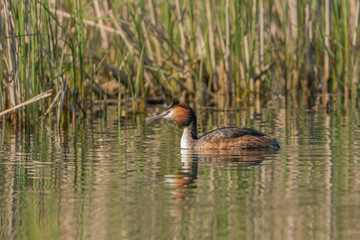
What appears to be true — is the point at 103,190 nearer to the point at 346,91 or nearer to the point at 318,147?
the point at 318,147

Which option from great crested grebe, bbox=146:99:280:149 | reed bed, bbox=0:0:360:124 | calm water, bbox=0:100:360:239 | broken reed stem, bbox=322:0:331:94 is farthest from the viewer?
broken reed stem, bbox=322:0:331:94

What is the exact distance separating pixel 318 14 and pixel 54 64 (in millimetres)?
6462

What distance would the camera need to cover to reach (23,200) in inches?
255

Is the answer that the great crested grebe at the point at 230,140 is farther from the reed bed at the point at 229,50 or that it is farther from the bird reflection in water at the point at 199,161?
the reed bed at the point at 229,50

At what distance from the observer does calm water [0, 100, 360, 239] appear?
538 centimetres

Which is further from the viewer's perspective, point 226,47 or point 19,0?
point 226,47

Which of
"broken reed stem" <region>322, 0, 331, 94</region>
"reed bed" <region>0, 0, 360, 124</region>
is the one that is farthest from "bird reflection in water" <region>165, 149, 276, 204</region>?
"broken reed stem" <region>322, 0, 331, 94</region>

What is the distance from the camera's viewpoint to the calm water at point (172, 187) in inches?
212

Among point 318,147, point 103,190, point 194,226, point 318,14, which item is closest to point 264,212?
point 194,226

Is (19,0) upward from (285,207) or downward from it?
upward

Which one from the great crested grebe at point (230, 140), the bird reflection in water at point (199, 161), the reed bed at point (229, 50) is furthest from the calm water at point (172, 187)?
the reed bed at point (229, 50)

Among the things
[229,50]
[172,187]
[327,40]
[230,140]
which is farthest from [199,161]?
[327,40]

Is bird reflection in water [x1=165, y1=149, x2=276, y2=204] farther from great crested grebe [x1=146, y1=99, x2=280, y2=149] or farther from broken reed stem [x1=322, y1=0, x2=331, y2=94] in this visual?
broken reed stem [x1=322, y1=0, x2=331, y2=94]

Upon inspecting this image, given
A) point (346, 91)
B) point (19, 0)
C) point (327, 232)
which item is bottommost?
point (327, 232)
